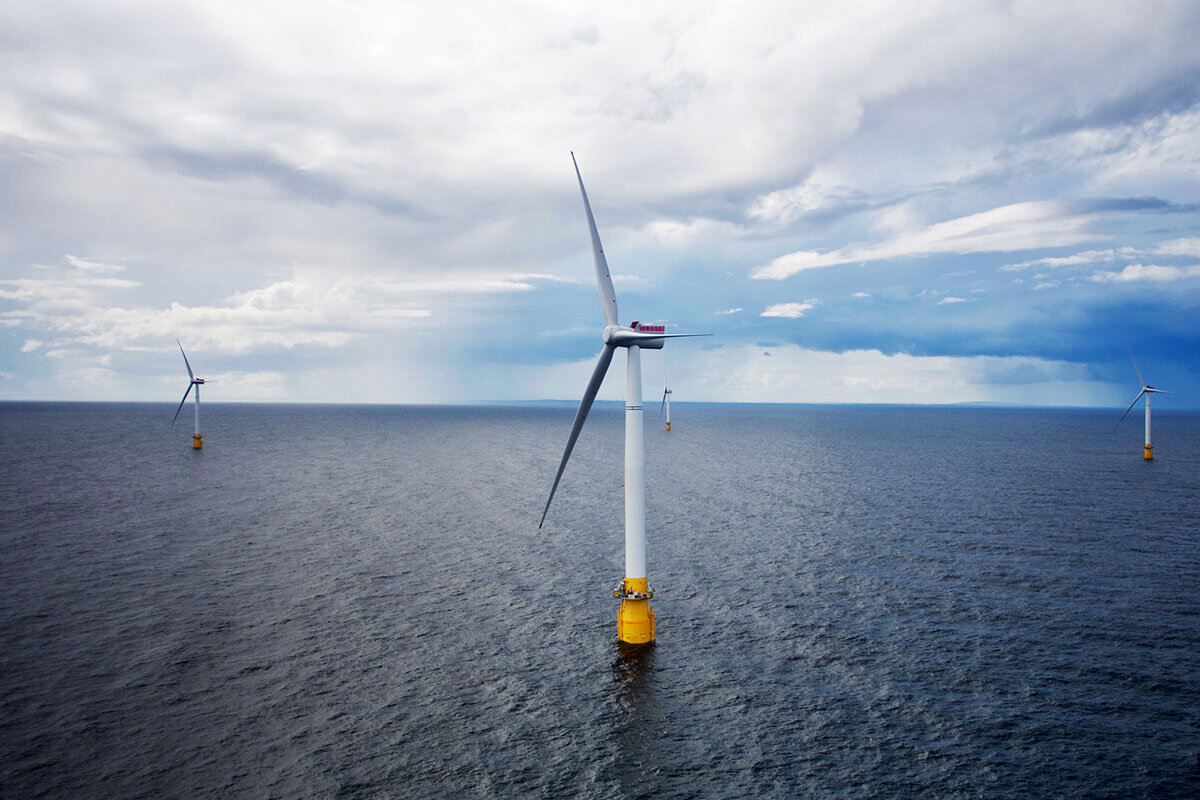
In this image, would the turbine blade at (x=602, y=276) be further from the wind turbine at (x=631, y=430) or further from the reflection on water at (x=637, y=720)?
the reflection on water at (x=637, y=720)

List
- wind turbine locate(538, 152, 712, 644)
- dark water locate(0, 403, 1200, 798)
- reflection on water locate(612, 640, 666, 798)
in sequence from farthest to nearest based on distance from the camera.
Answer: wind turbine locate(538, 152, 712, 644) < dark water locate(0, 403, 1200, 798) < reflection on water locate(612, 640, 666, 798)

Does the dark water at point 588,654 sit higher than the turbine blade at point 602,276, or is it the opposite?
the turbine blade at point 602,276

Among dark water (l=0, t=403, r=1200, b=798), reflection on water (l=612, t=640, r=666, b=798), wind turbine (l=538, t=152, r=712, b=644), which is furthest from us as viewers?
wind turbine (l=538, t=152, r=712, b=644)

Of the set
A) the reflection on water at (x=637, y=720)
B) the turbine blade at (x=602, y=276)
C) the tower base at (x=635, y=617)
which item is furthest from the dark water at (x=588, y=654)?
the turbine blade at (x=602, y=276)

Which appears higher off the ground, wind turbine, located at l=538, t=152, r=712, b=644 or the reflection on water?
wind turbine, located at l=538, t=152, r=712, b=644

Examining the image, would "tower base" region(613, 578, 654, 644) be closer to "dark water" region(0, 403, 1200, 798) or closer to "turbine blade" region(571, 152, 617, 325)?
"dark water" region(0, 403, 1200, 798)

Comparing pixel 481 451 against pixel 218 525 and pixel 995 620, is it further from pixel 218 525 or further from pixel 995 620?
pixel 995 620

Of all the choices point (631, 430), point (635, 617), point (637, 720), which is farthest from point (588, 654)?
point (631, 430)

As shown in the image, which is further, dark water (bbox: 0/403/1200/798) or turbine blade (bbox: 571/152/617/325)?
turbine blade (bbox: 571/152/617/325)

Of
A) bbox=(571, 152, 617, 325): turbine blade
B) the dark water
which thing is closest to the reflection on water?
the dark water
